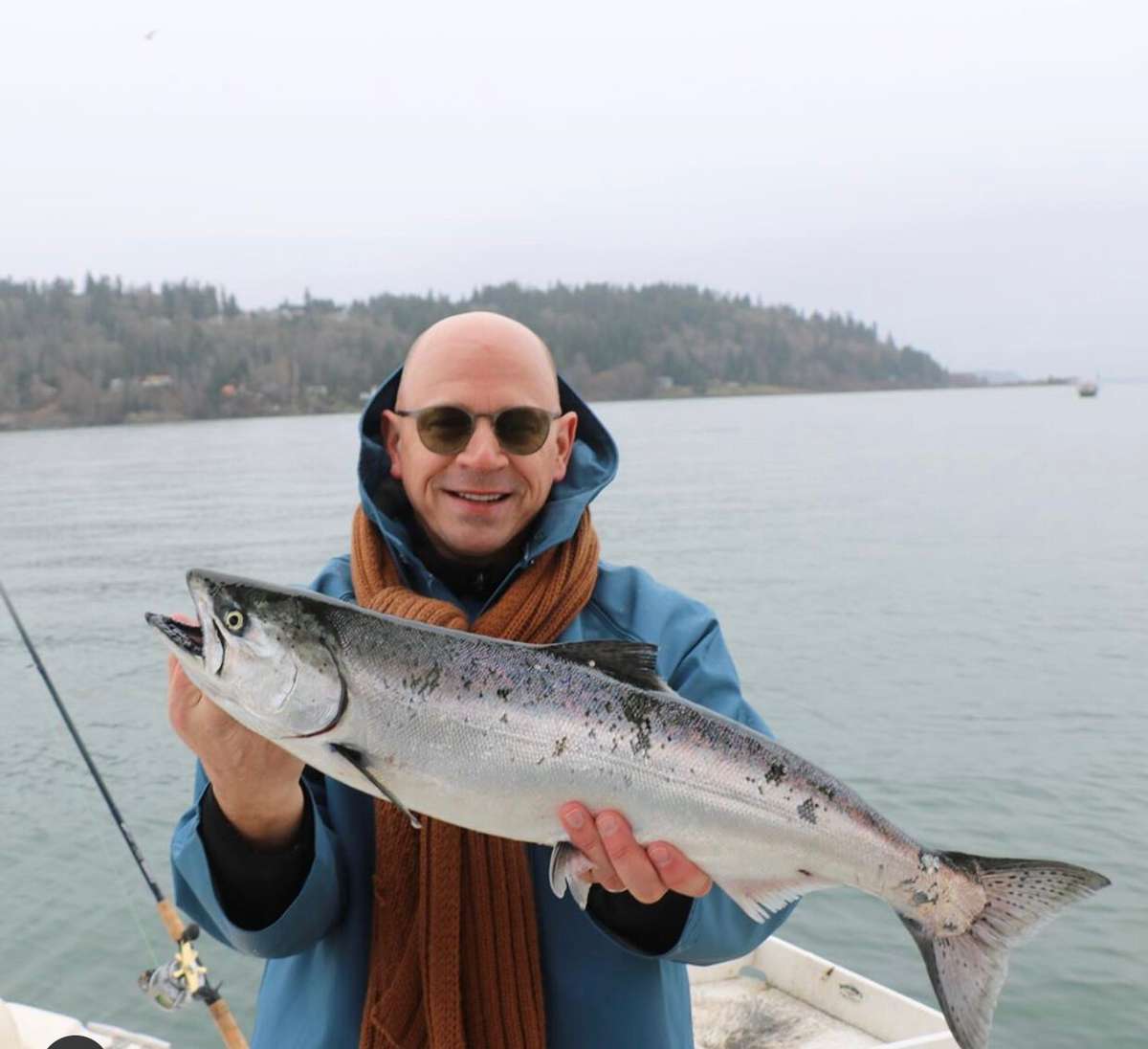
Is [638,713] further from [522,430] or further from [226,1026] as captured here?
[226,1026]

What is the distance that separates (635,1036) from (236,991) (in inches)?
340

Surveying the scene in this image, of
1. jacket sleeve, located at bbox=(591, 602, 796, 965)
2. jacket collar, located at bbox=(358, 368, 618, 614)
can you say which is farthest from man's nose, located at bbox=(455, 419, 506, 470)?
jacket sleeve, located at bbox=(591, 602, 796, 965)

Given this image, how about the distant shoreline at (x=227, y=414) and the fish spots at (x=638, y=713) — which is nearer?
the fish spots at (x=638, y=713)

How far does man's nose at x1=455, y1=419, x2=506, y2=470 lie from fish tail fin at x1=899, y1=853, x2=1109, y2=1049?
164cm

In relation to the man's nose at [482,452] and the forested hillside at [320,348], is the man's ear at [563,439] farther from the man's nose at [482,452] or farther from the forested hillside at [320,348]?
the forested hillside at [320,348]

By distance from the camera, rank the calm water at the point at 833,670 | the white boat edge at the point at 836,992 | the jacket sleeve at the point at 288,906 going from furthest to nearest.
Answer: the calm water at the point at 833,670
the white boat edge at the point at 836,992
the jacket sleeve at the point at 288,906

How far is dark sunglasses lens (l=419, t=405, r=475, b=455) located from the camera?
3.38 meters

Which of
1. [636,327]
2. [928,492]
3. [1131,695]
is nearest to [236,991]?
[1131,695]

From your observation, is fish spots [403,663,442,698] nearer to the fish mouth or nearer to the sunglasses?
the fish mouth

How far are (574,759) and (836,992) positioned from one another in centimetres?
554

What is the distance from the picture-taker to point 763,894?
3.13 m

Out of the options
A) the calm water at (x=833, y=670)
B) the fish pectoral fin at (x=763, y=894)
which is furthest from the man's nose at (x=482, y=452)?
the calm water at (x=833, y=670)

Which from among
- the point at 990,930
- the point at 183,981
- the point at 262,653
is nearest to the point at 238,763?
the point at 262,653

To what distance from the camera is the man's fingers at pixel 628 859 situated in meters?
2.95
